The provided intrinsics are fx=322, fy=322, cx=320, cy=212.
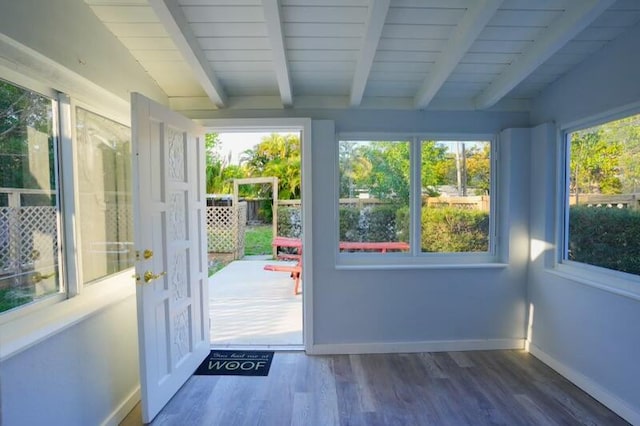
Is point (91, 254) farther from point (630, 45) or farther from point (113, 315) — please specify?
point (630, 45)

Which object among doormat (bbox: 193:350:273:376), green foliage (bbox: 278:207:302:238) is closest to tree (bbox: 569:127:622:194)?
doormat (bbox: 193:350:273:376)

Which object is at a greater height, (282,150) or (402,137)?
(282,150)

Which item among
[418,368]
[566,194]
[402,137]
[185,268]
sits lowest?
[418,368]

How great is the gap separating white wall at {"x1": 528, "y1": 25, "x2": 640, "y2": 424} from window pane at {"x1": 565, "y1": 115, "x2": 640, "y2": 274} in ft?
0.44

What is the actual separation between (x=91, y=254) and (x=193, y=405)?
46.2 inches

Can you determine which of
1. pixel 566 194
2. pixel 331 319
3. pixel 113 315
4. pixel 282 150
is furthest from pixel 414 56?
pixel 282 150

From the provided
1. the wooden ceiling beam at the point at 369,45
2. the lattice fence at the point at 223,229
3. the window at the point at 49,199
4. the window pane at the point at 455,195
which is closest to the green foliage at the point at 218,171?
the lattice fence at the point at 223,229

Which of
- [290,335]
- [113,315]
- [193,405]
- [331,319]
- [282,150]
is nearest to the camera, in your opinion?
[113,315]

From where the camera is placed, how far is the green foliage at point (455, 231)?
2.97m

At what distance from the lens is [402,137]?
2914 millimetres

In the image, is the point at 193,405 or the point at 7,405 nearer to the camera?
the point at 7,405

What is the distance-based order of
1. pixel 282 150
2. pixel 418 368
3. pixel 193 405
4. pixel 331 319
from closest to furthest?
pixel 193 405 < pixel 418 368 < pixel 331 319 < pixel 282 150

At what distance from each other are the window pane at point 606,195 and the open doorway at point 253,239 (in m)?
2.35

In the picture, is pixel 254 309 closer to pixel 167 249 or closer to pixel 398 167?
pixel 167 249
